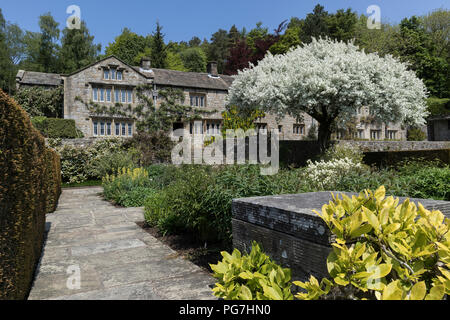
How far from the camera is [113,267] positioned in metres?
4.46

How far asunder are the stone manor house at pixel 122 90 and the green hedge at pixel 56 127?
123 cm

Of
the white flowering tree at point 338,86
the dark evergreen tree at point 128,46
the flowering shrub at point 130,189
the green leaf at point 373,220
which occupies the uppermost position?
the dark evergreen tree at point 128,46

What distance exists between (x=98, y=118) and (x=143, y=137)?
721 centimetres

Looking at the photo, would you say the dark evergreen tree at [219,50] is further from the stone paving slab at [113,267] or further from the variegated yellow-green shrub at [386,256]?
the variegated yellow-green shrub at [386,256]

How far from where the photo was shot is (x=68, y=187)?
16734mm

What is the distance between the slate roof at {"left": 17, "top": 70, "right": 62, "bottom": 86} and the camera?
2544 cm

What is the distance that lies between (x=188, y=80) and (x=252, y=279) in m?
28.5

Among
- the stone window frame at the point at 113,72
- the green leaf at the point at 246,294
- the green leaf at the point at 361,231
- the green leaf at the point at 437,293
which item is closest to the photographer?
the green leaf at the point at 437,293

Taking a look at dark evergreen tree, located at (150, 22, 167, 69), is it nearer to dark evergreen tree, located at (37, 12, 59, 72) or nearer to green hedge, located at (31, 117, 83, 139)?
dark evergreen tree, located at (37, 12, 59, 72)

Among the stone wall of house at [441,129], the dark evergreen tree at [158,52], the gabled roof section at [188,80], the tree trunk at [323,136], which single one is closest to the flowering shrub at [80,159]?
the gabled roof section at [188,80]

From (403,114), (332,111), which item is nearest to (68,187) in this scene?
(332,111)

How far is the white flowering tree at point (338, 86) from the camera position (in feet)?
53.3

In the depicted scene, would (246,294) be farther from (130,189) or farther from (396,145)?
(396,145)

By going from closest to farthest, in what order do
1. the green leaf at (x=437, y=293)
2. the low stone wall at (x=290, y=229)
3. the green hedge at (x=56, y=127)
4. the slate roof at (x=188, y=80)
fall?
the green leaf at (x=437, y=293)
the low stone wall at (x=290, y=229)
the green hedge at (x=56, y=127)
the slate roof at (x=188, y=80)
